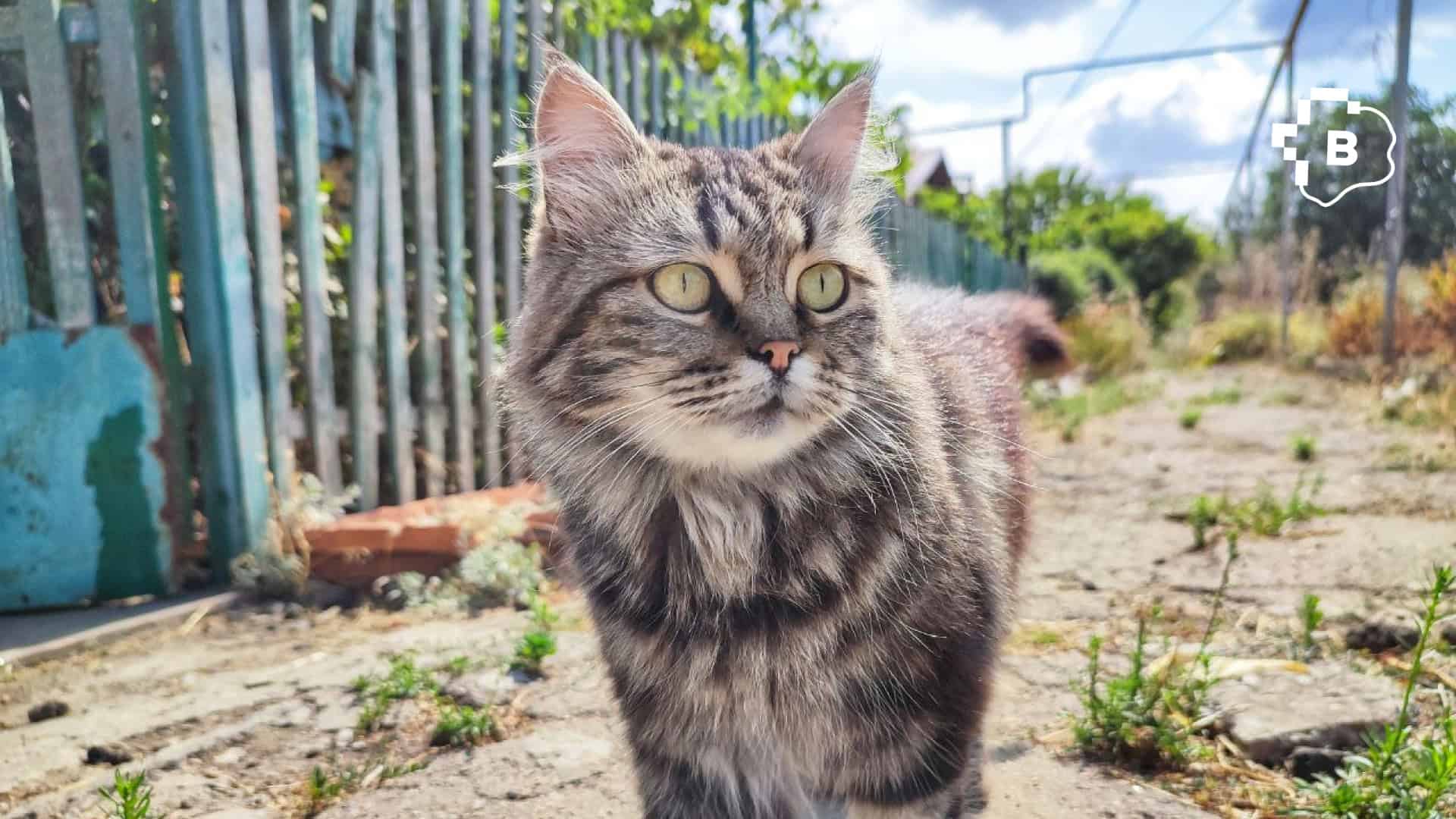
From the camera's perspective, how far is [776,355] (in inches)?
58.4

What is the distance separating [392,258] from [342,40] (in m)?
0.77

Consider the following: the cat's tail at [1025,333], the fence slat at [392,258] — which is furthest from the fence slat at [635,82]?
the cat's tail at [1025,333]

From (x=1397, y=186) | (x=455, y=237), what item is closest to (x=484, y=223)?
(x=455, y=237)

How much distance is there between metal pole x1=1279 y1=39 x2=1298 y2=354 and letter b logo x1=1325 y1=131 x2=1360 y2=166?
2727 mm

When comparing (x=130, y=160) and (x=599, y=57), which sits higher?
(x=599, y=57)

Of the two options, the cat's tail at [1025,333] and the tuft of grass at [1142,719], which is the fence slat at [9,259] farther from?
the tuft of grass at [1142,719]

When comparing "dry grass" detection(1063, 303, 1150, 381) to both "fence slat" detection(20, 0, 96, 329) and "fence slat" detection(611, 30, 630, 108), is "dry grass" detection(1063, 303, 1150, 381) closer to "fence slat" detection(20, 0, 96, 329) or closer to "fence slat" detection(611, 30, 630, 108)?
"fence slat" detection(611, 30, 630, 108)

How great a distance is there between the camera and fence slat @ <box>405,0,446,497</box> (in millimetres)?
3607

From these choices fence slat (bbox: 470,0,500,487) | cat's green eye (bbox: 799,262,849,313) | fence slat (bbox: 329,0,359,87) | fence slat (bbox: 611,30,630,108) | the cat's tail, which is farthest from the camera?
fence slat (bbox: 611,30,630,108)

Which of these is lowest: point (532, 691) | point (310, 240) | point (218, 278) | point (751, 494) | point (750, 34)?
point (532, 691)

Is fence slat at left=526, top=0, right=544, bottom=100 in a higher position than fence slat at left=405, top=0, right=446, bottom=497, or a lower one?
higher

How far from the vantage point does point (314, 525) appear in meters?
3.14

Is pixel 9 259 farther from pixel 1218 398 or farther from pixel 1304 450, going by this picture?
pixel 1218 398

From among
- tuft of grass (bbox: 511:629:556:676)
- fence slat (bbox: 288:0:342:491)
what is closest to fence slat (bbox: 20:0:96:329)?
fence slat (bbox: 288:0:342:491)
